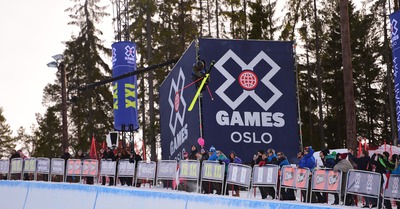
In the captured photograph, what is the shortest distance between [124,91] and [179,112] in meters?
9.85

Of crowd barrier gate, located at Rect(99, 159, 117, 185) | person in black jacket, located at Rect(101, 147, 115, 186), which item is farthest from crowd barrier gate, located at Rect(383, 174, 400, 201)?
person in black jacket, located at Rect(101, 147, 115, 186)

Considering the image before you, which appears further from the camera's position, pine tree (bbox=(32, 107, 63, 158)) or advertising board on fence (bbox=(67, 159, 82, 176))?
pine tree (bbox=(32, 107, 63, 158))

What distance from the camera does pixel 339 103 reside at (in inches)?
1937

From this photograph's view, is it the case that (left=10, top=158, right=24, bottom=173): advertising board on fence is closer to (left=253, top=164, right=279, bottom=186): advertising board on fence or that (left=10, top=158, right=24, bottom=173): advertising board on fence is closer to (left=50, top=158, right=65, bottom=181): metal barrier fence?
(left=50, top=158, right=65, bottom=181): metal barrier fence

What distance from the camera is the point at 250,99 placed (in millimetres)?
21062

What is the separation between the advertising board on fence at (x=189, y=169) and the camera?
58.9 feet

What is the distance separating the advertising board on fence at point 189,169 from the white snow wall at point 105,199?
12.6ft

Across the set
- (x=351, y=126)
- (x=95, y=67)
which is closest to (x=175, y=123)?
(x=351, y=126)

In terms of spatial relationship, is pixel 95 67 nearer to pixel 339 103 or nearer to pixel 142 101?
pixel 142 101

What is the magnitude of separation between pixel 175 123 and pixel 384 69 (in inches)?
1222

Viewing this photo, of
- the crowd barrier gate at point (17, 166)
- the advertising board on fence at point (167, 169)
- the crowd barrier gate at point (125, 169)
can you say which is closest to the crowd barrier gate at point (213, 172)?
the advertising board on fence at point (167, 169)

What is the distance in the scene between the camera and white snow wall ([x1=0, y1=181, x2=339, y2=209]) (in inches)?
360

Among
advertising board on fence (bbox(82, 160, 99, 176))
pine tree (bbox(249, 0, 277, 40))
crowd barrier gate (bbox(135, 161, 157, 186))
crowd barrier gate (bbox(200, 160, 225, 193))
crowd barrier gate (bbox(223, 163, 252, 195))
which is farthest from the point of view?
pine tree (bbox(249, 0, 277, 40))

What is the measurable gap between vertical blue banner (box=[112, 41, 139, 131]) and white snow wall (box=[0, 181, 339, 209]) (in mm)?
13542
